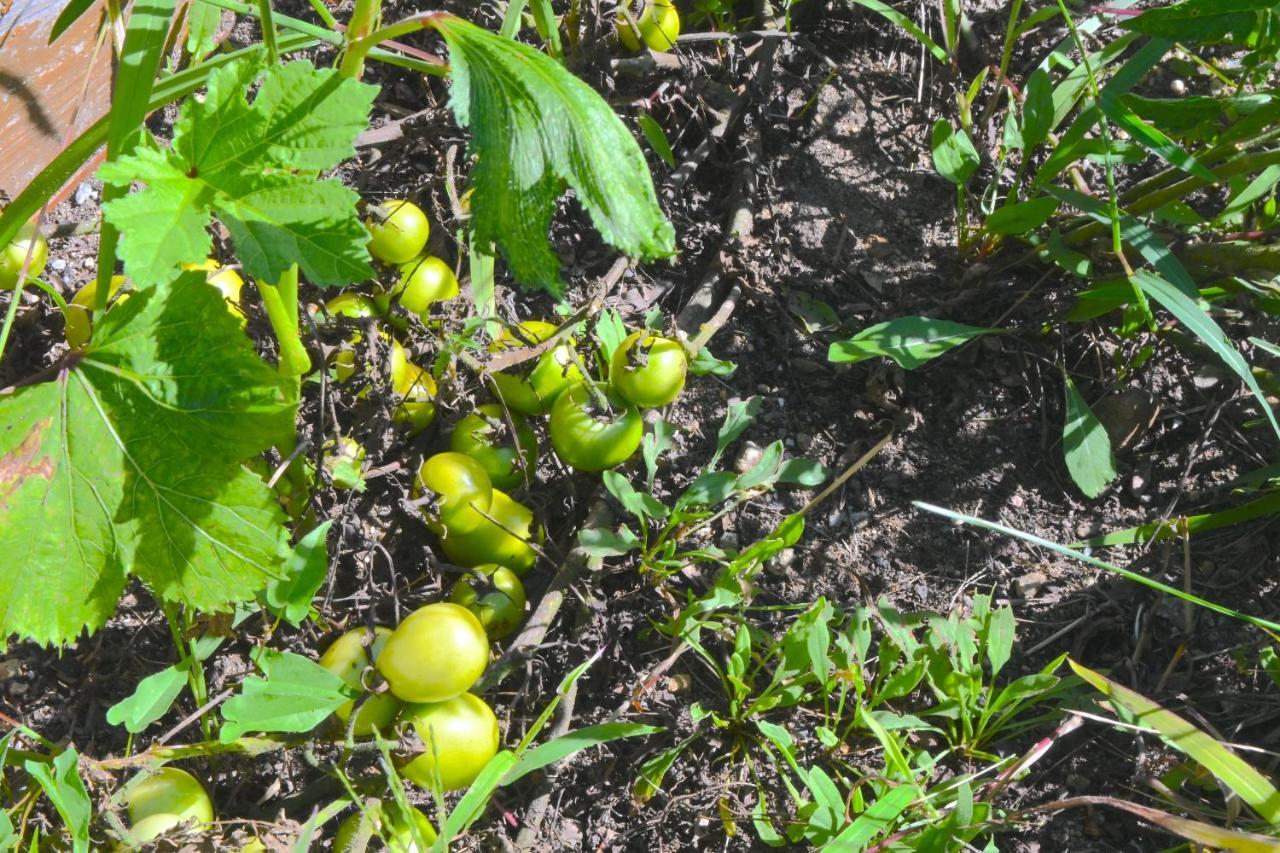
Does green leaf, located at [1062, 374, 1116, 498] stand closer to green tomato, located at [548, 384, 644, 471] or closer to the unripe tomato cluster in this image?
green tomato, located at [548, 384, 644, 471]

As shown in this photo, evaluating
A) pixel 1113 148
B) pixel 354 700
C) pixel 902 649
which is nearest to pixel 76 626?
pixel 354 700

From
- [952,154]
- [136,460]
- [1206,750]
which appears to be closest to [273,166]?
[136,460]

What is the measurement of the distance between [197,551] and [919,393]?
5.24ft

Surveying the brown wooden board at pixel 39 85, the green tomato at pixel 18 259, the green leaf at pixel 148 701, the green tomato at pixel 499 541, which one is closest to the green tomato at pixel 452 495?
the green tomato at pixel 499 541

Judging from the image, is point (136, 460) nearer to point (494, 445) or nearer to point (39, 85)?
point (494, 445)

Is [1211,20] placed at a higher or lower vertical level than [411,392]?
higher

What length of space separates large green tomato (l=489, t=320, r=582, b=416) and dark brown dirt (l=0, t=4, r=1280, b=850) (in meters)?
0.08

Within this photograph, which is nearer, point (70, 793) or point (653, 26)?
point (70, 793)

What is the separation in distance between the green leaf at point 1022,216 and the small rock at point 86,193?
6.84 ft

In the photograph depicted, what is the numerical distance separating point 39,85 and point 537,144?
1648 mm

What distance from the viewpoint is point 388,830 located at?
Answer: 5.25ft

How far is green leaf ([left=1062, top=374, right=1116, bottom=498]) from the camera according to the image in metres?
2.16

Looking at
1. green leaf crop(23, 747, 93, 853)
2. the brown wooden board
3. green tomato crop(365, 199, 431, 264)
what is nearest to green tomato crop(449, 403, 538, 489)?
green tomato crop(365, 199, 431, 264)

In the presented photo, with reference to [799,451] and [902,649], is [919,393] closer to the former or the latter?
[799,451]
